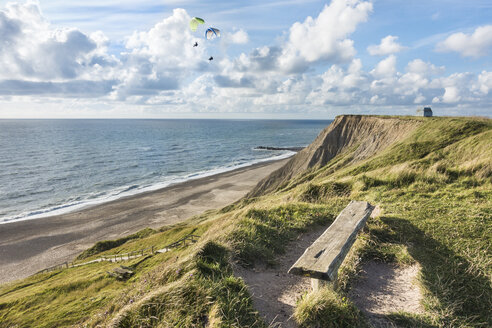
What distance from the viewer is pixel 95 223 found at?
3612cm

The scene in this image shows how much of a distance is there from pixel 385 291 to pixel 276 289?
2.10 m

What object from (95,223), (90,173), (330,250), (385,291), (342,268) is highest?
(330,250)

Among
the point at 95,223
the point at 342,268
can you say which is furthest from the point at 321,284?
the point at 95,223

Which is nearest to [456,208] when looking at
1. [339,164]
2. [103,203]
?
[339,164]

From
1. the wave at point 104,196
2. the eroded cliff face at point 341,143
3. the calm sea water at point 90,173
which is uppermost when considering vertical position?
the eroded cliff face at point 341,143

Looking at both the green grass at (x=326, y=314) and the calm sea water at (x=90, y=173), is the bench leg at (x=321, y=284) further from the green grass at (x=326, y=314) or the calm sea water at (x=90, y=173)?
the calm sea water at (x=90, y=173)

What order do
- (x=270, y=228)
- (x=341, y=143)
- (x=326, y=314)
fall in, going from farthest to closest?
(x=341, y=143) → (x=270, y=228) → (x=326, y=314)

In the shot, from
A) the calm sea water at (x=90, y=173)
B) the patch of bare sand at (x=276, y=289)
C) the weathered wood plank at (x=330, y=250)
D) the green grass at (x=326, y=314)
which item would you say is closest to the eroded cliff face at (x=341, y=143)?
the calm sea water at (x=90, y=173)

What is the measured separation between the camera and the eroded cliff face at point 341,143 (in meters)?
33.0

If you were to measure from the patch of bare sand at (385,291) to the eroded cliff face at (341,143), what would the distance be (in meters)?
27.2

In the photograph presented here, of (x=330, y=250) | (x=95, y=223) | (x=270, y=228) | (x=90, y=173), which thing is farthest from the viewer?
(x=90, y=173)

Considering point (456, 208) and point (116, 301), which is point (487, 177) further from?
point (116, 301)

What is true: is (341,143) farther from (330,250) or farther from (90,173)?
(90,173)

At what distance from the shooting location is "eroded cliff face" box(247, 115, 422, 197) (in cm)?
3303
